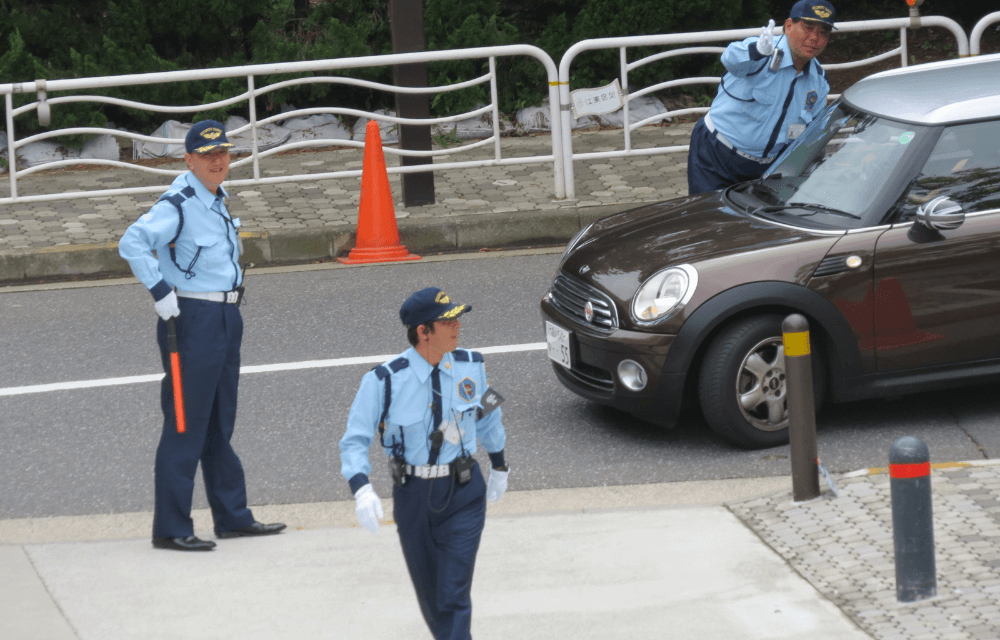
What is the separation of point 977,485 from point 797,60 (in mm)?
2986

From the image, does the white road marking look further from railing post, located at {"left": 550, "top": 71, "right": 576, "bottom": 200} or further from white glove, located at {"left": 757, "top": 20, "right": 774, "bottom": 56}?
railing post, located at {"left": 550, "top": 71, "right": 576, "bottom": 200}

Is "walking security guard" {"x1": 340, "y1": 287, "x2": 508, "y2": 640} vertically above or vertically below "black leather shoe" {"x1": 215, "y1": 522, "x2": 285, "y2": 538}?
above

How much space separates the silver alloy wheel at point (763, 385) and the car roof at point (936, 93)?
1.31m

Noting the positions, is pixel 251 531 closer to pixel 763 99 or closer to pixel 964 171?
pixel 964 171

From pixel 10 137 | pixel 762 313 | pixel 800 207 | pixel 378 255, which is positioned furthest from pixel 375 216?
pixel 762 313

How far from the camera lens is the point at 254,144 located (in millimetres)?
11250

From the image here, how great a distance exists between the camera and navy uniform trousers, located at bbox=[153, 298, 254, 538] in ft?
17.7

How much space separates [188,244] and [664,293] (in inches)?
83.9

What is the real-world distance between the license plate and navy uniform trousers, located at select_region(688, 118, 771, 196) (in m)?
1.62

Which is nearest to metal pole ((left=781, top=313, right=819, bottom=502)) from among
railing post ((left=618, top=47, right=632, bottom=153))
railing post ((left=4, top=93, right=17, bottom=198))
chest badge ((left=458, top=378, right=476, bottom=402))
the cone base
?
chest badge ((left=458, top=378, right=476, bottom=402))

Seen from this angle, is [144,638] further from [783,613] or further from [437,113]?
[437,113]

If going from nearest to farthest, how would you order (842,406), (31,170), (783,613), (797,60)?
(783,613) → (842,406) → (797,60) → (31,170)

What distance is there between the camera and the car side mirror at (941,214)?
590 cm

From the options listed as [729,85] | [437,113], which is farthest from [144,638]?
[437,113]
